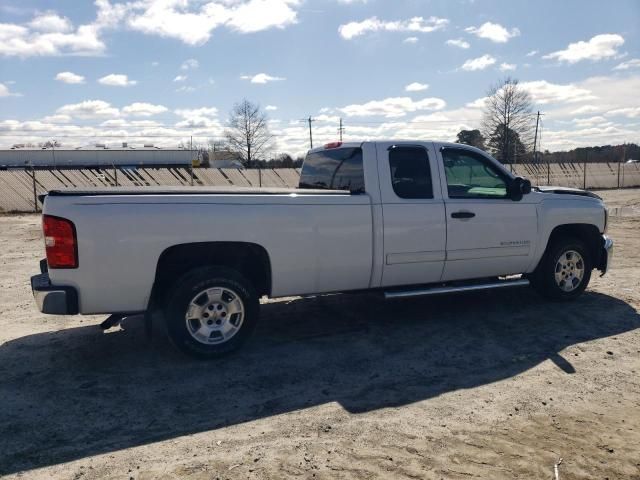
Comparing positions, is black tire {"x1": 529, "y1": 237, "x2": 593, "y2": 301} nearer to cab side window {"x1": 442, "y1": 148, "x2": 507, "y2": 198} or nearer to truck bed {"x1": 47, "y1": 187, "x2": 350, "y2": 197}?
cab side window {"x1": 442, "y1": 148, "x2": 507, "y2": 198}

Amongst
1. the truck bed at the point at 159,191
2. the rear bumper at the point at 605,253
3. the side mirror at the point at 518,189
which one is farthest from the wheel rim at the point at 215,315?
the rear bumper at the point at 605,253

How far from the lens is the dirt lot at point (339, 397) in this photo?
10.3ft

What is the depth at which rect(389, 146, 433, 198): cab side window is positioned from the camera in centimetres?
548

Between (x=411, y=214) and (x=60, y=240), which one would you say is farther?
(x=411, y=214)

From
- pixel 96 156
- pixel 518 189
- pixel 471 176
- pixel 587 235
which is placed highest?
pixel 96 156

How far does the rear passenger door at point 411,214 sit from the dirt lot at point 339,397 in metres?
0.69

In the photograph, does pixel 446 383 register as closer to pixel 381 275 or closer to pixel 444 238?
pixel 381 275

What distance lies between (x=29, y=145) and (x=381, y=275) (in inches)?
4039

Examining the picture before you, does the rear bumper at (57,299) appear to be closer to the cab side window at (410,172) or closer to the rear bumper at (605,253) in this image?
the cab side window at (410,172)

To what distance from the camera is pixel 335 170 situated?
584 centimetres

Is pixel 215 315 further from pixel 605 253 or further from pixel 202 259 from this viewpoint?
pixel 605 253

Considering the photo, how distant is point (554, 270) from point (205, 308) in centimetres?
428

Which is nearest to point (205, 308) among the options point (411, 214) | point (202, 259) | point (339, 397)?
point (202, 259)

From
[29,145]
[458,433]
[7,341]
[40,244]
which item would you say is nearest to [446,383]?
[458,433]
